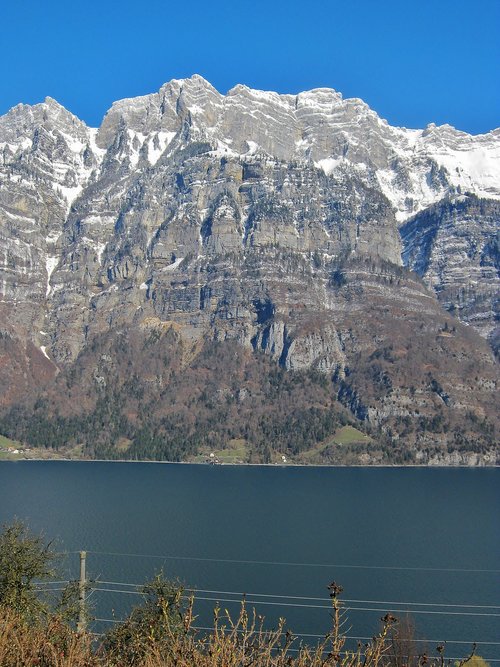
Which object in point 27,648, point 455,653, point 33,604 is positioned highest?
Result: point 27,648

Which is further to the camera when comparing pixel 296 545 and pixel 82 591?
pixel 296 545

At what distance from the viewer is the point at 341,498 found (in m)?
156

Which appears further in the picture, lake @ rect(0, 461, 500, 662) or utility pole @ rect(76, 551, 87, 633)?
lake @ rect(0, 461, 500, 662)

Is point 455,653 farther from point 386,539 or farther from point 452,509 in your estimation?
point 452,509

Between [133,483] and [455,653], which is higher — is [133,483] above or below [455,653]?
above

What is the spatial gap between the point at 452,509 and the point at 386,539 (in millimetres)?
36770

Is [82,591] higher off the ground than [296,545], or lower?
higher

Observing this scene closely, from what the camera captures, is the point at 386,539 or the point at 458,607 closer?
the point at 458,607

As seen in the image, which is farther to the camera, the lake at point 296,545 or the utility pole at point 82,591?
the lake at point 296,545

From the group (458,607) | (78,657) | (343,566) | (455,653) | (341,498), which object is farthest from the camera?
(341,498)

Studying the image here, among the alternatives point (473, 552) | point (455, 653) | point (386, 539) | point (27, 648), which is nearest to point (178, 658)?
point (27, 648)

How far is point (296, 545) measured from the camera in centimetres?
10056

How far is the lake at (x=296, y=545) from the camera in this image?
216 feet

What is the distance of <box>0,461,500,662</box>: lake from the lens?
6588 cm
